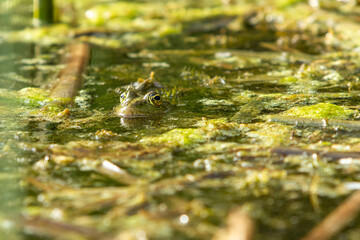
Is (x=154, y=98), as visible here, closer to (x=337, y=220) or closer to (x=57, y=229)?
(x=57, y=229)

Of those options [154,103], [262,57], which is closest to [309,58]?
[262,57]

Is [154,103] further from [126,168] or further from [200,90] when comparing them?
[126,168]

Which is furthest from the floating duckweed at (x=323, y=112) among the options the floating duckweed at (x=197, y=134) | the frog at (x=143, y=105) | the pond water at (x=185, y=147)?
the frog at (x=143, y=105)

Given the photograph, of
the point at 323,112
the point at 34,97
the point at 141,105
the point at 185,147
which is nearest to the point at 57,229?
the point at 185,147

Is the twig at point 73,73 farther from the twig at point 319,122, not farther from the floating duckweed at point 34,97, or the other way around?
the twig at point 319,122

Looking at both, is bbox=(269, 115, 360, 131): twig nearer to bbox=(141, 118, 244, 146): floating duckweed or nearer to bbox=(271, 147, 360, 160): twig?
bbox=(141, 118, 244, 146): floating duckweed

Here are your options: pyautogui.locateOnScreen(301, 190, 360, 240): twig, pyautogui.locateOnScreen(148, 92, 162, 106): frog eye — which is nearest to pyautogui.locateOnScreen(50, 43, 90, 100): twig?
pyautogui.locateOnScreen(148, 92, 162, 106): frog eye
